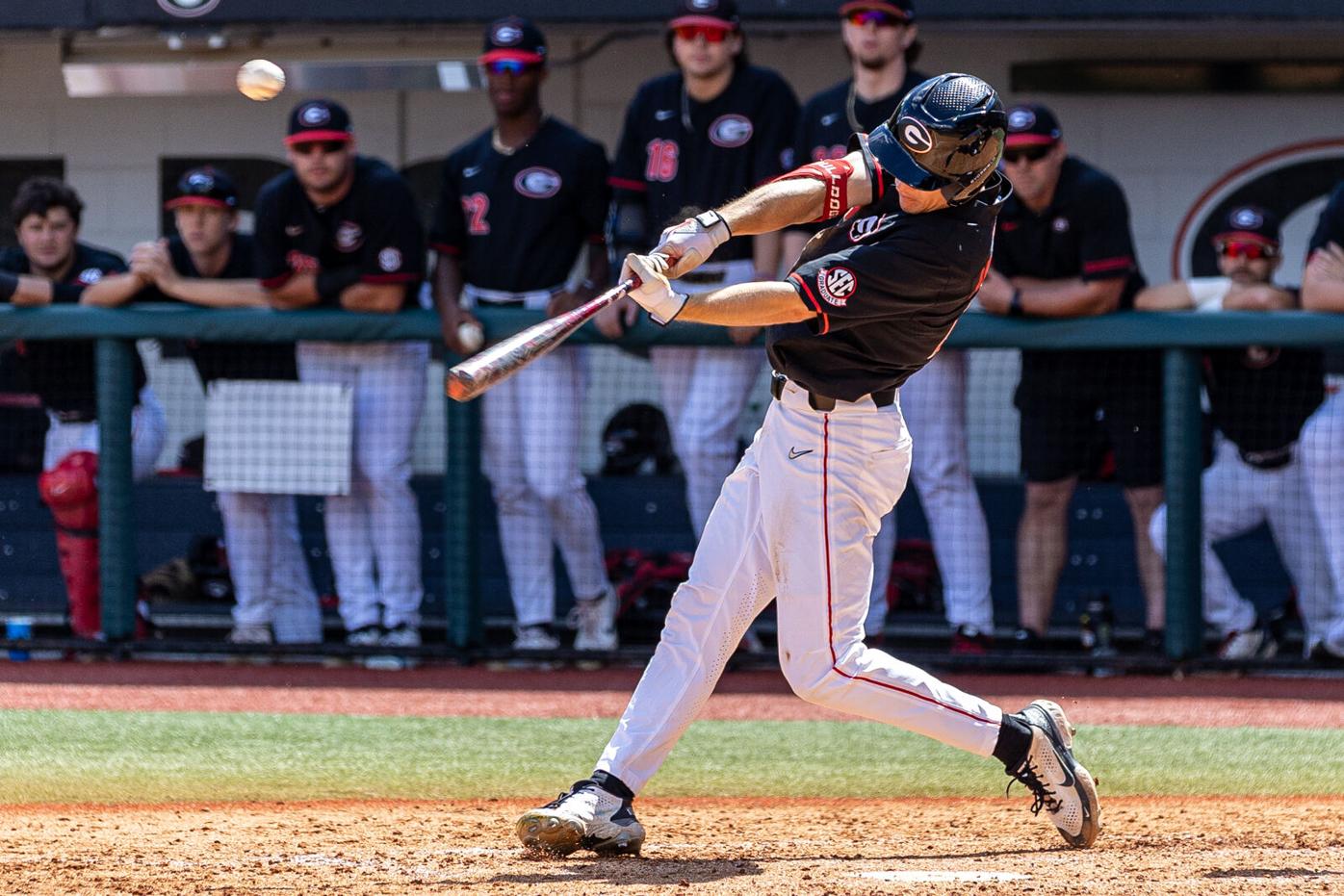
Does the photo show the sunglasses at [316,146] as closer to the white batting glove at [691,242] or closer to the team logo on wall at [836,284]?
the white batting glove at [691,242]

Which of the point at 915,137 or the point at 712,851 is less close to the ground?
the point at 915,137

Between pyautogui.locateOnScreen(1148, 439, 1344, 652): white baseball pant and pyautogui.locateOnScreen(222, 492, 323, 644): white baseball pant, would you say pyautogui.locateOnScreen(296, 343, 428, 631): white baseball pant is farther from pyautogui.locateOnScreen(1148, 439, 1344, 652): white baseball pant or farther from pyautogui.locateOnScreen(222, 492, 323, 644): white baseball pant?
pyautogui.locateOnScreen(1148, 439, 1344, 652): white baseball pant

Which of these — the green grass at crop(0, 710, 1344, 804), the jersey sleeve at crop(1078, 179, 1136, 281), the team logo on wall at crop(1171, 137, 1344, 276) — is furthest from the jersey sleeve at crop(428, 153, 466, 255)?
the team logo on wall at crop(1171, 137, 1344, 276)

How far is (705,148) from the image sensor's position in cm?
646

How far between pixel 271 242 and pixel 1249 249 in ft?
11.4

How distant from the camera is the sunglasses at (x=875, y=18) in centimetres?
626

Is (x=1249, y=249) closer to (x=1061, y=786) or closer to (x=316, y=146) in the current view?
(x=1061, y=786)

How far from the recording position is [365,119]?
866 cm

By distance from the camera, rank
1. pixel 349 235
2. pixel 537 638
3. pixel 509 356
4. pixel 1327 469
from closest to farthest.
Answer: pixel 509 356, pixel 1327 469, pixel 349 235, pixel 537 638

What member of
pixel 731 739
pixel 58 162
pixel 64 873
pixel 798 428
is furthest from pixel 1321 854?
pixel 58 162

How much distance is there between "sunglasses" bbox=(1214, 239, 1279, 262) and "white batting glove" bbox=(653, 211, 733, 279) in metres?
3.46

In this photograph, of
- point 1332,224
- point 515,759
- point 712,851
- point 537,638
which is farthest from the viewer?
point 537,638

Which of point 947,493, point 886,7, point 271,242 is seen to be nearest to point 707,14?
point 886,7

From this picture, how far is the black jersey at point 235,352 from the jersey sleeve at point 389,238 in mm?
531
